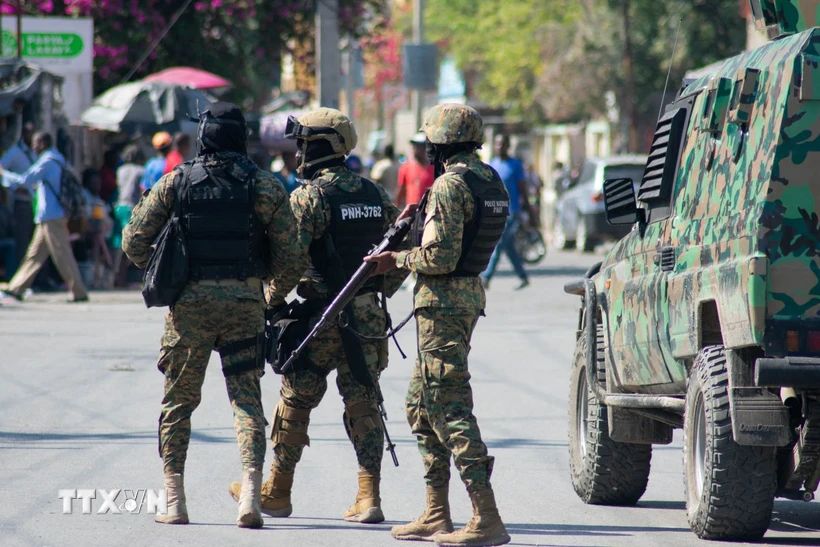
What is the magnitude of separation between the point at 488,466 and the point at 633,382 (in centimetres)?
126

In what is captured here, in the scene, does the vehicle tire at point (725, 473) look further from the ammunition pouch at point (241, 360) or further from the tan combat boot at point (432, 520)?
the ammunition pouch at point (241, 360)

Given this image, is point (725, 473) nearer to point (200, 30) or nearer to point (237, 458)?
point (237, 458)

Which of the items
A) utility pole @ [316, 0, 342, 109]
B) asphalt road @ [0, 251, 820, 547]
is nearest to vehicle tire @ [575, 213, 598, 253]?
utility pole @ [316, 0, 342, 109]

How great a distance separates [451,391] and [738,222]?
1303 millimetres

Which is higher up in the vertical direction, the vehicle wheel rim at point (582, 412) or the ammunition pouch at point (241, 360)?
the ammunition pouch at point (241, 360)

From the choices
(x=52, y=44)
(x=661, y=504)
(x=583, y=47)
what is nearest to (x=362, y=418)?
(x=661, y=504)

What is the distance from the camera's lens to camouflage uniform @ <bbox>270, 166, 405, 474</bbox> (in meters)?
6.48

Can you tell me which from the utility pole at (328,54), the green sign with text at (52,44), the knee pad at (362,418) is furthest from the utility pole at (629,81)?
the knee pad at (362,418)

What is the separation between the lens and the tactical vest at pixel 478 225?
5.90 meters

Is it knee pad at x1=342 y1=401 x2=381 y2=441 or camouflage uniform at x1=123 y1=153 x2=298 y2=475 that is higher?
camouflage uniform at x1=123 y1=153 x2=298 y2=475

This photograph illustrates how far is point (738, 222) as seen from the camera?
564 cm

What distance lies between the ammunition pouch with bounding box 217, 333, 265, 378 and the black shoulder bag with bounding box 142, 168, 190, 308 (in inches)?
12.3

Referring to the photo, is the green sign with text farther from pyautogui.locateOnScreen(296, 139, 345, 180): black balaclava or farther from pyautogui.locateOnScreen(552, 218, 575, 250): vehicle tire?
pyautogui.locateOnScreen(296, 139, 345, 180): black balaclava

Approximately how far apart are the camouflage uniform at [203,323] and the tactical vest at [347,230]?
0.66 ft
